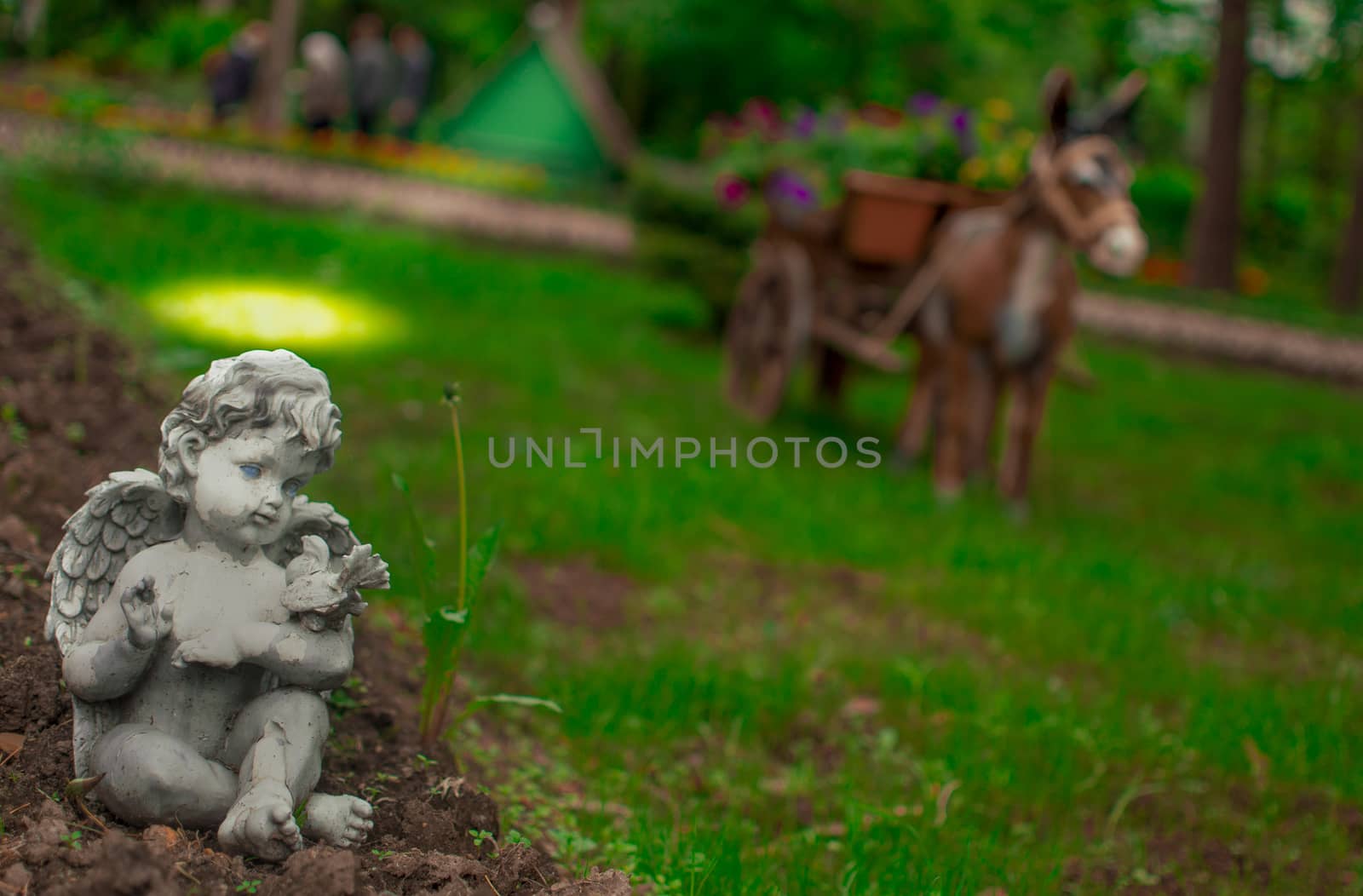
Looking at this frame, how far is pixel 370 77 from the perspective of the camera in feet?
55.2

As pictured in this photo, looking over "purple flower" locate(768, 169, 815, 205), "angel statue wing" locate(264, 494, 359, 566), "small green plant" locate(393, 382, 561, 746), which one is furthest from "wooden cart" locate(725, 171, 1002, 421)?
"angel statue wing" locate(264, 494, 359, 566)

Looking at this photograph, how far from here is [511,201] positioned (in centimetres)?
1355

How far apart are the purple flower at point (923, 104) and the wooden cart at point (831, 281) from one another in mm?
411

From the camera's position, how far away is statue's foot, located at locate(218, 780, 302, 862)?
194 centimetres

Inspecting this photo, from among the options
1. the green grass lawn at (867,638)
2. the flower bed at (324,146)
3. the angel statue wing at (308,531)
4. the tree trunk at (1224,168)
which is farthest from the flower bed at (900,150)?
the tree trunk at (1224,168)

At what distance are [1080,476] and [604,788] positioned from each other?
499cm

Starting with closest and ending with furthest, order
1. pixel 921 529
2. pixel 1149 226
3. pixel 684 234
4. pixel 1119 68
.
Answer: pixel 921 529
pixel 684 234
pixel 1119 68
pixel 1149 226

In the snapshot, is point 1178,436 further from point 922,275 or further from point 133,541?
point 133,541

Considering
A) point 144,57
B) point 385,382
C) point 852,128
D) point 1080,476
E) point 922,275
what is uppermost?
point 144,57

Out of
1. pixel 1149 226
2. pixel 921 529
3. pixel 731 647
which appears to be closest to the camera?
pixel 731 647

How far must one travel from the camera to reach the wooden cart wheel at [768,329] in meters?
6.81

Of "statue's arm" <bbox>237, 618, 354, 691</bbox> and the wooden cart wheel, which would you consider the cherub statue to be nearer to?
"statue's arm" <bbox>237, 618, 354, 691</bbox>

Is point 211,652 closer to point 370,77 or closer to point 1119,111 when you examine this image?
point 1119,111

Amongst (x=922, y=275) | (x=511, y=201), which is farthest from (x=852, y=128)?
(x=511, y=201)
